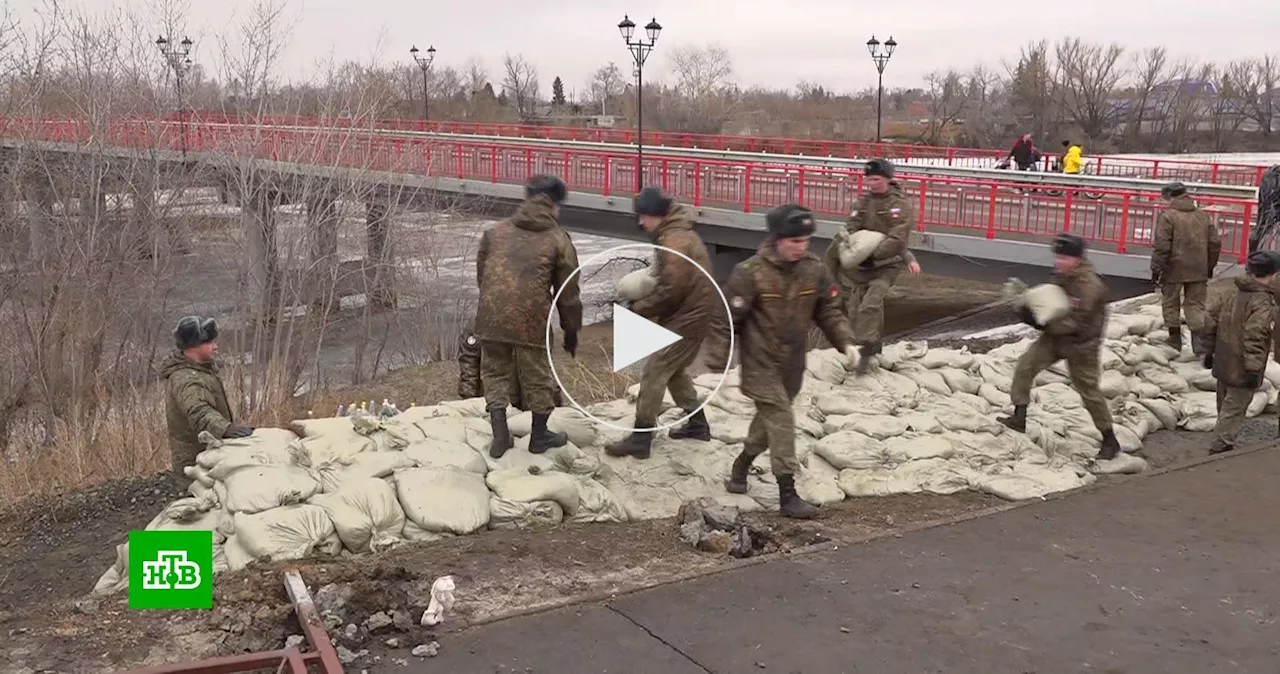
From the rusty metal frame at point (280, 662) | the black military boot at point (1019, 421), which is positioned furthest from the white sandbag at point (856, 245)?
the rusty metal frame at point (280, 662)

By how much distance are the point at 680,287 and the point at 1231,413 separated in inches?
159

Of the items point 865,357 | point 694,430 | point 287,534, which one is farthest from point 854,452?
point 287,534

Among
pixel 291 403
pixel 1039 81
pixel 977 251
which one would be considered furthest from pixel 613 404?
pixel 1039 81

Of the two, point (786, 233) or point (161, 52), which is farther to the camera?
point (161, 52)

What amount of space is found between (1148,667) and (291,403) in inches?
409

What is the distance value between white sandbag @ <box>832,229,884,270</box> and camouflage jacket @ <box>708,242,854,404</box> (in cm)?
257

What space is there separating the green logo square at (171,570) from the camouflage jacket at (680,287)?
2487 mm

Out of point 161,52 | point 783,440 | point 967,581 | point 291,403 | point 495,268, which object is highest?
point 161,52

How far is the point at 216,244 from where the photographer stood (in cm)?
1852

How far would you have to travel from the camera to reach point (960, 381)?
26.3 ft

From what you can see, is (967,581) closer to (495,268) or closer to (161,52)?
(495,268)

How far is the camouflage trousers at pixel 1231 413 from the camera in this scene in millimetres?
6953

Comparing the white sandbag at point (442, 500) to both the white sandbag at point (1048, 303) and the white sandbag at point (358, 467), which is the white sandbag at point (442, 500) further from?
the white sandbag at point (1048, 303)

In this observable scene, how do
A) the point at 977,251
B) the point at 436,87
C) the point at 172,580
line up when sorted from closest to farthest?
the point at 172,580 → the point at 977,251 → the point at 436,87
